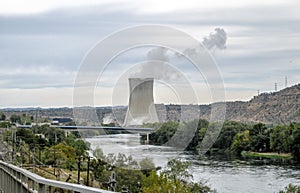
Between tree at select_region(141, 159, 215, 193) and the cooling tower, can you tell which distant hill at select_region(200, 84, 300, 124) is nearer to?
the cooling tower

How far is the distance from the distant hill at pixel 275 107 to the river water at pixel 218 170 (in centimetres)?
4271

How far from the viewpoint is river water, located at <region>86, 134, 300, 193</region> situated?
5284 centimetres

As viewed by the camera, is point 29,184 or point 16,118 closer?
point 29,184

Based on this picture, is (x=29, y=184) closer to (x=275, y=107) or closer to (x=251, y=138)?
(x=251, y=138)

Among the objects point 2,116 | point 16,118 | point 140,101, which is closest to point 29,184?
point 140,101

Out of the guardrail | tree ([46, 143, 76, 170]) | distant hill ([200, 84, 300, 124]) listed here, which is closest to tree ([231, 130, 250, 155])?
distant hill ([200, 84, 300, 124])

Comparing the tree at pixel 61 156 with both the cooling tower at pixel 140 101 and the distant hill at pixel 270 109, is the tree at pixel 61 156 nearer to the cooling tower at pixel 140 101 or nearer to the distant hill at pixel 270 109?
the cooling tower at pixel 140 101

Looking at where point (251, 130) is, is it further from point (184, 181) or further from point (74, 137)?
→ point (184, 181)

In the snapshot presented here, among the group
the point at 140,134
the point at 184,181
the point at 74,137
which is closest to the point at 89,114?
the point at 140,134

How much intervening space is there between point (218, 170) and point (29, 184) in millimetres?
57752

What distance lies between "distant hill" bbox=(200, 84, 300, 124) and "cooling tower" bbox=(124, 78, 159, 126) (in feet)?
188

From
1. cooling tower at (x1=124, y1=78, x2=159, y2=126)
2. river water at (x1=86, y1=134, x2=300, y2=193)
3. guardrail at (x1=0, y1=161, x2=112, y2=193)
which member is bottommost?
river water at (x1=86, y1=134, x2=300, y2=193)

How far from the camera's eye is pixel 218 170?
64.6m

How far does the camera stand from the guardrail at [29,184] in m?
4.97
